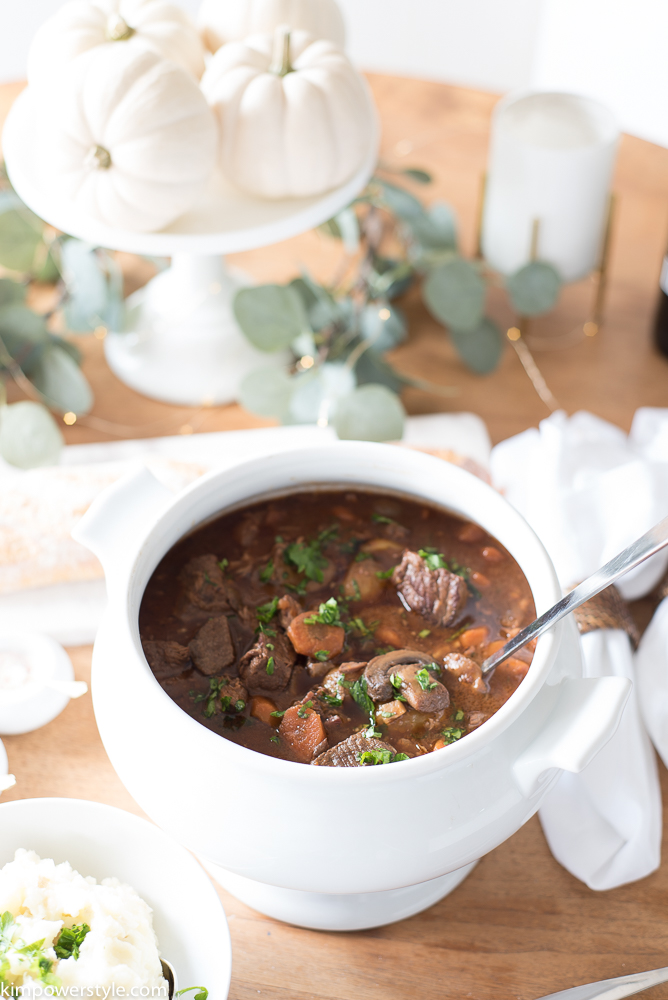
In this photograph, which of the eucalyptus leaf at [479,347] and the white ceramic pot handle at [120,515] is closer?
the white ceramic pot handle at [120,515]

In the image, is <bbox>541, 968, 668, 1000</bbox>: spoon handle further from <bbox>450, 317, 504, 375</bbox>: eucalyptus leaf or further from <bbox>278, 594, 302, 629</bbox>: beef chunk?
<bbox>450, 317, 504, 375</bbox>: eucalyptus leaf

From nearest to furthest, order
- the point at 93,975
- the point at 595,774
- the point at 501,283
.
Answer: the point at 93,975 → the point at 595,774 → the point at 501,283

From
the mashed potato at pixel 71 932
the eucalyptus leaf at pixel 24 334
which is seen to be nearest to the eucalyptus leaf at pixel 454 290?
the eucalyptus leaf at pixel 24 334

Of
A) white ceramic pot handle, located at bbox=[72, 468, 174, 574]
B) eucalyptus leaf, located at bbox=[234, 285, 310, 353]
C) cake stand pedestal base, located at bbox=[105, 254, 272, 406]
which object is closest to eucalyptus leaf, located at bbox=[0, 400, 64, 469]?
cake stand pedestal base, located at bbox=[105, 254, 272, 406]

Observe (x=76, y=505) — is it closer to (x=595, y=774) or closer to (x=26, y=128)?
(x=26, y=128)

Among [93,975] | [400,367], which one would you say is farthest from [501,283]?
[93,975]

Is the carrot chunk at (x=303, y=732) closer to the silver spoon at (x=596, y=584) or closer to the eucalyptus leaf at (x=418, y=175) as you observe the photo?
the silver spoon at (x=596, y=584)
